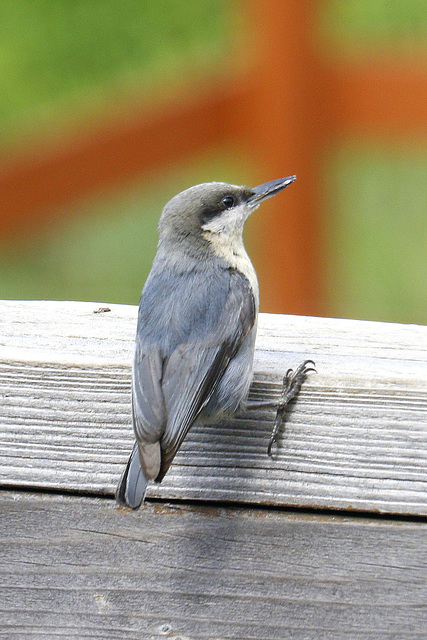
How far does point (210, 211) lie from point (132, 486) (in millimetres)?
1341

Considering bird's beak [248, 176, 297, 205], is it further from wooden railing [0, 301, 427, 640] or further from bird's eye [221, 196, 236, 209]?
wooden railing [0, 301, 427, 640]

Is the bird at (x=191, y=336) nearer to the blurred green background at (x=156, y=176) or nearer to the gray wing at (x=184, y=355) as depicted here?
the gray wing at (x=184, y=355)

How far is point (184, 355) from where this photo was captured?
6.19 ft

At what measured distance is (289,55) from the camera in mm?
3648

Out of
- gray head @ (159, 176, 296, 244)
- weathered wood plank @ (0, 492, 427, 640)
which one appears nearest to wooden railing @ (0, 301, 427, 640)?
weathered wood plank @ (0, 492, 427, 640)

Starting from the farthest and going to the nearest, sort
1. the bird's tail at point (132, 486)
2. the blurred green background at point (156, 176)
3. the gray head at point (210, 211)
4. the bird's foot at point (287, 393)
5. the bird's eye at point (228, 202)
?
the blurred green background at point (156, 176)
the bird's eye at point (228, 202)
the gray head at point (210, 211)
the bird's foot at point (287, 393)
the bird's tail at point (132, 486)

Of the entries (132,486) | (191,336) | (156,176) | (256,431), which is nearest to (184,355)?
(191,336)

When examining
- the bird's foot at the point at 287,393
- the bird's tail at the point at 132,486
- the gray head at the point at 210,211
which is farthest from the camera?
the gray head at the point at 210,211

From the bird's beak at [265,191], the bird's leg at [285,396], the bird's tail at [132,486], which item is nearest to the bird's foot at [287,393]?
the bird's leg at [285,396]

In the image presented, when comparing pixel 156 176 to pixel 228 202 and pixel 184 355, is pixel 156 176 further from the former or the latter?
pixel 184 355

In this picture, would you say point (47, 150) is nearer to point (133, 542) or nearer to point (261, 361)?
point (261, 361)

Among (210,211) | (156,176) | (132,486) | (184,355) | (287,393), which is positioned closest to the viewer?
(132,486)

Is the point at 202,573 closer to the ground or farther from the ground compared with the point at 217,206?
closer to the ground

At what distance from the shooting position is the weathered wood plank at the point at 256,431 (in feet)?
5.08
